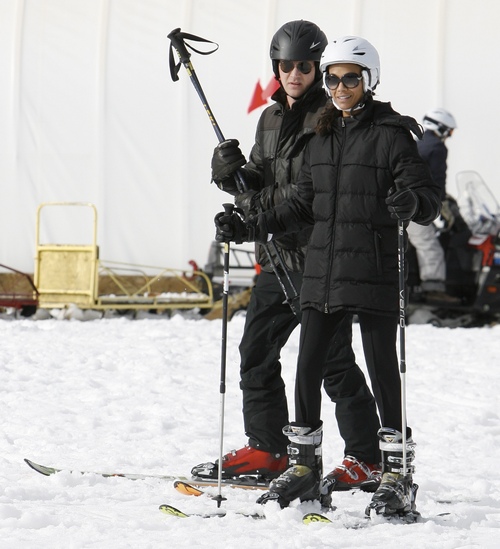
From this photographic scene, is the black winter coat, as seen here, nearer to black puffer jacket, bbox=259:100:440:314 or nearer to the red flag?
the red flag

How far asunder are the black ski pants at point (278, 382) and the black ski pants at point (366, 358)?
30 cm

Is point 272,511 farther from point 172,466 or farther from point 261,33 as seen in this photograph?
point 261,33

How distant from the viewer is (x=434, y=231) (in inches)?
411

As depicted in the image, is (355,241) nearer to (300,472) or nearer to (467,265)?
(300,472)

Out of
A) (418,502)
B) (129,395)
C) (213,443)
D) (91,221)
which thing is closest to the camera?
(418,502)

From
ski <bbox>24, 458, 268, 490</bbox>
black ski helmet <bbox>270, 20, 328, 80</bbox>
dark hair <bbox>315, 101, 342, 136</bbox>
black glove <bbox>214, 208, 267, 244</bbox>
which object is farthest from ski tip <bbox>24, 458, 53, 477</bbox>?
black ski helmet <bbox>270, 20, 328, 80</bbox>

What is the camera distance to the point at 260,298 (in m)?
4.34

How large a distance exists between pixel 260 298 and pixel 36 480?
114 centimetres

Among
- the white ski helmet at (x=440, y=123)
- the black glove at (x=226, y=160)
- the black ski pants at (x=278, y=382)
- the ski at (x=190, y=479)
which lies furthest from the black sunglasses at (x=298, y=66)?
the white ski helmet at (x=440, y=123)

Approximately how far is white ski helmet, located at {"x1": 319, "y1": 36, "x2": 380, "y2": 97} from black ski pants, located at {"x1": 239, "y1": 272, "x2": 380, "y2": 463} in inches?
33.3

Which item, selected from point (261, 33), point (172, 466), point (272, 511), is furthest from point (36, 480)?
point (261, 33)

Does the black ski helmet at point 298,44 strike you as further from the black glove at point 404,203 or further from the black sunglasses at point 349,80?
the black glove at point 404,203

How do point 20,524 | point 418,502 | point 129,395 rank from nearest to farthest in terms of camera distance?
1. point 20,524
2. point 418,502
3. point 129,395

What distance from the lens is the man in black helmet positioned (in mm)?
4223
